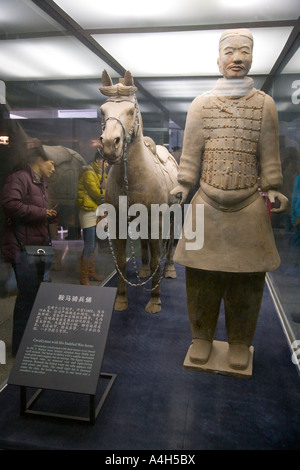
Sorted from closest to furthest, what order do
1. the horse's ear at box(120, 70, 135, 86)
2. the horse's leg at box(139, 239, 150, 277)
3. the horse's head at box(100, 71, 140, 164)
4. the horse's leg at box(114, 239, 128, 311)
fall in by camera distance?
the horse's head at box(100, 71, 140, 164)
the horse's ear at box(120, 70, 135, 86)
the horse's leg at box(114, 239, 128, 311)
the horse's leg at box(139, 239, 150, 277)

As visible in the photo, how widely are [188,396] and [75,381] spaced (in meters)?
0.81

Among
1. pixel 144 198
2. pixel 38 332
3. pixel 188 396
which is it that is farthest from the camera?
pixel 144 198

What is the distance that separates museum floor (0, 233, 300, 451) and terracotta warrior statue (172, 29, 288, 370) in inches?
25.4

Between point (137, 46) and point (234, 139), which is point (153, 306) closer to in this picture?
point (234, 139)

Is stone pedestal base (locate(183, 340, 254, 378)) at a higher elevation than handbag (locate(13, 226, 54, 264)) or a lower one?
lower

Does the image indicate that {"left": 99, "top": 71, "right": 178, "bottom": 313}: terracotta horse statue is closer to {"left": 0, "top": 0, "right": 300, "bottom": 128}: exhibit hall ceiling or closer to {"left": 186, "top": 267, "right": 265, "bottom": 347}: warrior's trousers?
{"left": 0, "top": 0, "right": 300, "bottom": 128}: exhibit hall ceiling

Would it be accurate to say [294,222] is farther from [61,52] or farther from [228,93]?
[61,52]

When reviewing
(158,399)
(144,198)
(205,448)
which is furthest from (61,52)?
(205,448)

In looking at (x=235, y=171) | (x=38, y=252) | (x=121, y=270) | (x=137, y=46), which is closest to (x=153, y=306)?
(x=121, y=270)

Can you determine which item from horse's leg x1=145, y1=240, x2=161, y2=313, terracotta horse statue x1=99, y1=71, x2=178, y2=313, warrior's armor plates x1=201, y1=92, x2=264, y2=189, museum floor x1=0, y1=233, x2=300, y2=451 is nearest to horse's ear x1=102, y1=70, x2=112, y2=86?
terracotta horse statue x1=99, y1=71, x2=178, y2=313

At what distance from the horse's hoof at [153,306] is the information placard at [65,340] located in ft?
4.84

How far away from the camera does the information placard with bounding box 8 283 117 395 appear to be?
7.43ft

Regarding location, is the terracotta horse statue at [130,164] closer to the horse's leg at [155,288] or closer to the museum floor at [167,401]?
the horse's leg at [155,288]

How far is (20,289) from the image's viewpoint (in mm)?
3285
